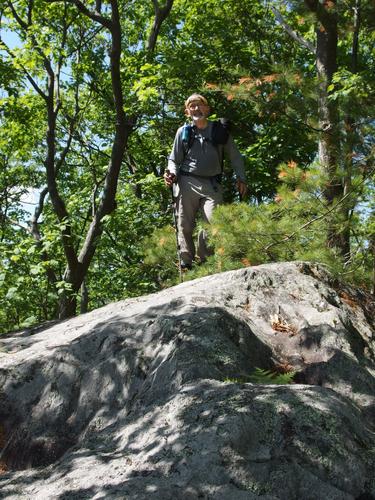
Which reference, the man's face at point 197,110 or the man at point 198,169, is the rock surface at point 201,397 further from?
the man's face at point 197,110

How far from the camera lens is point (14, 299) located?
7152mm

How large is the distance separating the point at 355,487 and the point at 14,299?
19.2 ft

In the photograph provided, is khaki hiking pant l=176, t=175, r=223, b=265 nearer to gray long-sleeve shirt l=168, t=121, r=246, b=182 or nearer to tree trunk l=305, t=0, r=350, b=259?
gray long-sleeve shirt l=168, t=121, r=246, b=182

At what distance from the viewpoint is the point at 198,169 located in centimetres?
654

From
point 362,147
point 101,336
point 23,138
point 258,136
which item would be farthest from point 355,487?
point 23,138

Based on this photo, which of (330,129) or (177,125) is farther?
(177,125)

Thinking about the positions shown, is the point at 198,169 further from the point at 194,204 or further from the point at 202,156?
the point at 194,204

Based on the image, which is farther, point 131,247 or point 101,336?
point 131,247

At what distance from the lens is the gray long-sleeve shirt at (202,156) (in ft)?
21.4

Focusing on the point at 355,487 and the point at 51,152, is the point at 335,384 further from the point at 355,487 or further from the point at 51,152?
the point at 51,152

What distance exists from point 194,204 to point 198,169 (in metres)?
0.46

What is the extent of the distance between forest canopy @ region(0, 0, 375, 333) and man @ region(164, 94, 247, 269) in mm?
535

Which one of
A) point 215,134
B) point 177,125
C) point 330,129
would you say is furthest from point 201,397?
point 177,125

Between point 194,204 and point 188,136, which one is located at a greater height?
point 188,136
